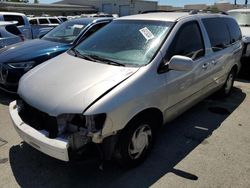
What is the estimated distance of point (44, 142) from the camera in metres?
2.64

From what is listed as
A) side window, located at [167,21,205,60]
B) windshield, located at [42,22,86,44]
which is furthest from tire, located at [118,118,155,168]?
windshield, located at [42,22,86,44]

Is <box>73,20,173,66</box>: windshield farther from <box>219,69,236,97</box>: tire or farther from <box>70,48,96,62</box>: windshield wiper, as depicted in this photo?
<box>219,69,236,97</box>: tire

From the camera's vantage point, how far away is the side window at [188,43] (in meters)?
3.52

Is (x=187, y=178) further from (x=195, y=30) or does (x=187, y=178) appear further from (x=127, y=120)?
(x=195, y=30)

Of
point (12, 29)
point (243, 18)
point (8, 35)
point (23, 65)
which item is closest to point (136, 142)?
point (23, 65)

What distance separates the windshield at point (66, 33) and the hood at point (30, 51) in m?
0.34

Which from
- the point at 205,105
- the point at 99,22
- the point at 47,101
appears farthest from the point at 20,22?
the point at 47,101

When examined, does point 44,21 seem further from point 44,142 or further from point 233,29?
point 44,142

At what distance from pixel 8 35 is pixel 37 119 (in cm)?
592

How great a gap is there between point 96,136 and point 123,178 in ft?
2.51

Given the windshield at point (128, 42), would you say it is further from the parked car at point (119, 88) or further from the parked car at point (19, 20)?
the parked car at point (19, 20)

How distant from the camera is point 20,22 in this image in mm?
12234

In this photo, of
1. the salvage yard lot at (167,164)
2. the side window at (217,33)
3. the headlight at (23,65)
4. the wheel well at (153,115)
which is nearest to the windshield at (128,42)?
the wheel well at (153,115)

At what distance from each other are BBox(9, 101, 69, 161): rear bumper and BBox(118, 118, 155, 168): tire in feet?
1.99
